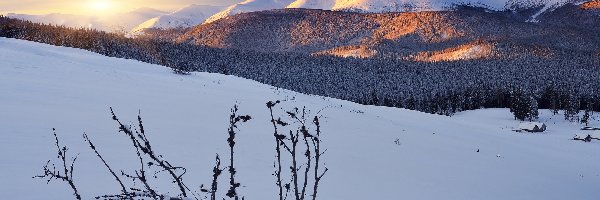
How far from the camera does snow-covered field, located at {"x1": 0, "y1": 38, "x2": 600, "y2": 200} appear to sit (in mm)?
5383

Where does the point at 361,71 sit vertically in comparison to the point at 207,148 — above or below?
above

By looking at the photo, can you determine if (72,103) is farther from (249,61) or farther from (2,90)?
(249,61)

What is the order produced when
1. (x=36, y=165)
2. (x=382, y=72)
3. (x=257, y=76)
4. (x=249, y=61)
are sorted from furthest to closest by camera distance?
1. (x=382, y=72)
2. (x=249, y=61)
3. (x=257, y=76)
4. (x=36, y=165)

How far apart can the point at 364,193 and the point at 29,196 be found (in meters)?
4.00

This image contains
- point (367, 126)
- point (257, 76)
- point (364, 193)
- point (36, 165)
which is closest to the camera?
point (36, 165)

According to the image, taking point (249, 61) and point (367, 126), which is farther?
point (249, 61)

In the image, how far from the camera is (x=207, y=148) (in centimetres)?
691

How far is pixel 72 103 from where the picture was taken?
8578 millimetres

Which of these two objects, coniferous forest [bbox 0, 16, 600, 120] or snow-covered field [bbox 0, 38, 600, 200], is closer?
snow-covered field [bbox 0, 38, 600, 200]

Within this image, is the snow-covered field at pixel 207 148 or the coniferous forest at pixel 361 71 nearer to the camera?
the snow-covered field at pixel 207 148

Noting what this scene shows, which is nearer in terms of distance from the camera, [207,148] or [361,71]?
[207,148]

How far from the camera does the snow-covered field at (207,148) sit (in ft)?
17.7

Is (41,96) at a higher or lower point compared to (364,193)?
higher

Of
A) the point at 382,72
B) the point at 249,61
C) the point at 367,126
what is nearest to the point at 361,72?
the point at 382,72
